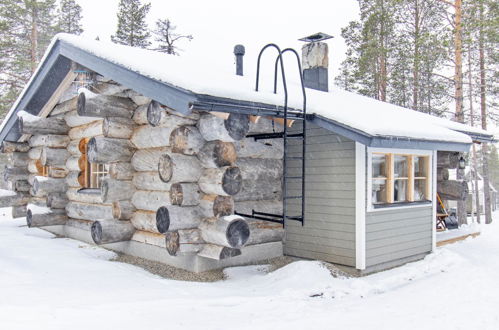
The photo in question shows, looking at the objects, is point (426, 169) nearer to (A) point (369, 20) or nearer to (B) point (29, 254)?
(B) point (29, 254)

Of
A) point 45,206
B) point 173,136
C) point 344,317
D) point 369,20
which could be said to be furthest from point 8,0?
point 344,317

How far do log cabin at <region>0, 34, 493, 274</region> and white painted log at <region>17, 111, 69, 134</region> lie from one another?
31 millimetres

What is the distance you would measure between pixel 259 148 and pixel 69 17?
22344 millimetres

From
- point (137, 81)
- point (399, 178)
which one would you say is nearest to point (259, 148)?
point (137, 81)

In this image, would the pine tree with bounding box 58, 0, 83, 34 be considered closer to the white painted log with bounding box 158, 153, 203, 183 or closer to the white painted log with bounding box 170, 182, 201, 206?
the white painted log with bounding box 158, 153, 203, 183

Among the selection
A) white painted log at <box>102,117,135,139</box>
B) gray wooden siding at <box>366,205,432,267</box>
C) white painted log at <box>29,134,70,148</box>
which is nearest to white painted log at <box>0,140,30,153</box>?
white painted log at <box>29,134,70,148</box>

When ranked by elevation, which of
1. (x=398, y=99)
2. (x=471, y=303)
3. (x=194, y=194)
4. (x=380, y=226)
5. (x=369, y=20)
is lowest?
(x=471, y=303)

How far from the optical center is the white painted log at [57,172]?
989 cm

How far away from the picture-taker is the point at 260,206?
25.6ft

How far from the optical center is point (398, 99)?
2194 centimetres

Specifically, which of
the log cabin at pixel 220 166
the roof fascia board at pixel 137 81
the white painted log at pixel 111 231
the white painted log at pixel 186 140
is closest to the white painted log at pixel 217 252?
the log cabin at pixel 220 166

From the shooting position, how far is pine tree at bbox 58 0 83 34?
25.1 metres

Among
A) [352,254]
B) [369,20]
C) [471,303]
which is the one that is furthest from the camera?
[369,20]

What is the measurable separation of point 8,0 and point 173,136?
60.0 feet
